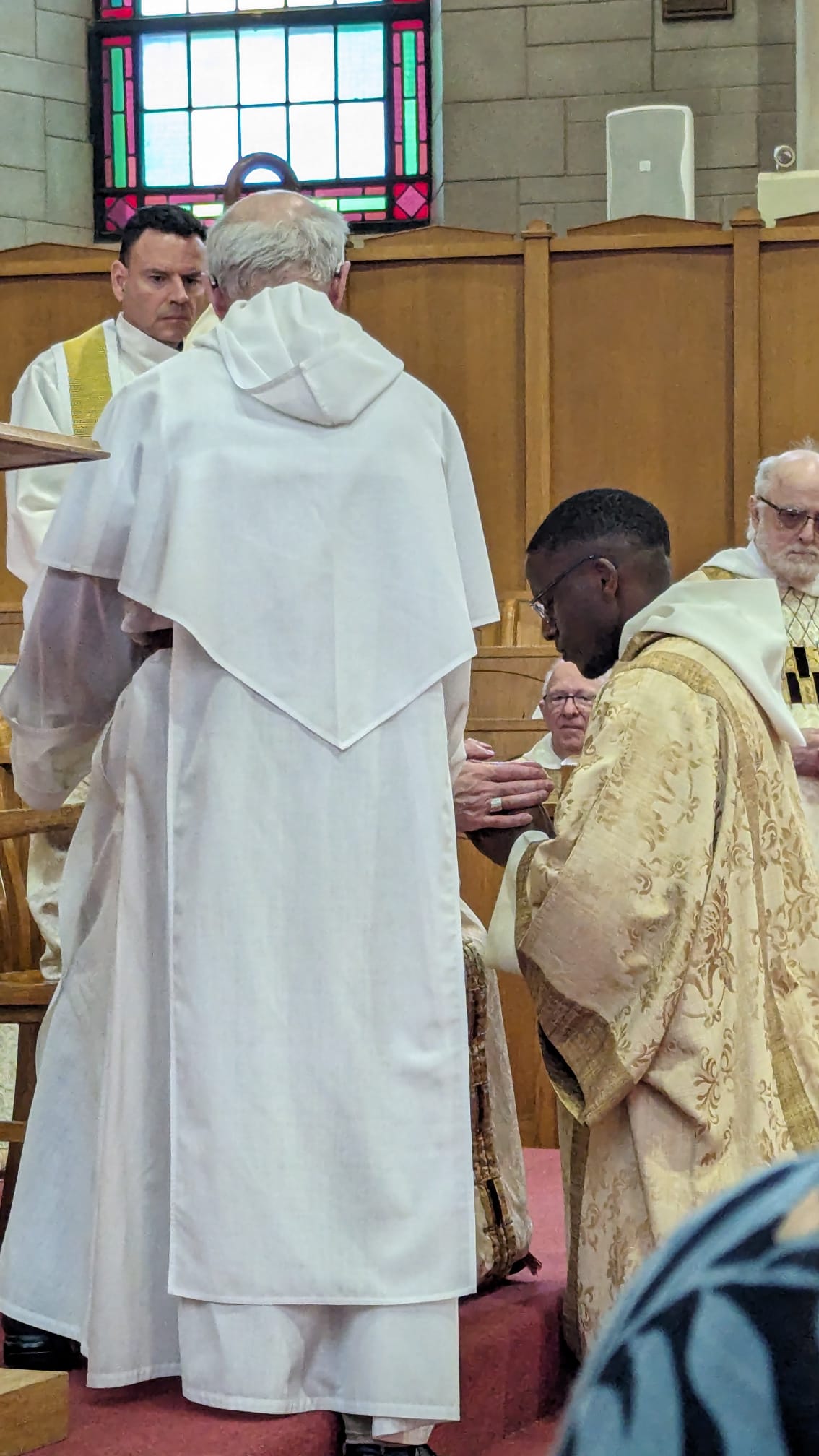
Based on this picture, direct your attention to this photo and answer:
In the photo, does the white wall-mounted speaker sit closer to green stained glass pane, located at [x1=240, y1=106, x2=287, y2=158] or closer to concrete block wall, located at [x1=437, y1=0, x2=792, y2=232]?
concrete block wall, located at [x1=437, y1=0, x2=792, y2=232]

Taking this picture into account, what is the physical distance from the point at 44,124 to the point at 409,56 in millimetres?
2367

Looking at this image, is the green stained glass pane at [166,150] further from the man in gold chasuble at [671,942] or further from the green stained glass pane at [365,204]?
the man in gold chasuble at [671,942]

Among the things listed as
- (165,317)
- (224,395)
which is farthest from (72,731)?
(165,317)

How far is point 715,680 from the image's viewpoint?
266 cm

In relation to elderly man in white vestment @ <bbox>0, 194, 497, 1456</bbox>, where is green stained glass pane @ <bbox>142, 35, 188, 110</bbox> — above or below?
above

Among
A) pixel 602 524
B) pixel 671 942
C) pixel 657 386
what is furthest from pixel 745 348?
pixel 671 942

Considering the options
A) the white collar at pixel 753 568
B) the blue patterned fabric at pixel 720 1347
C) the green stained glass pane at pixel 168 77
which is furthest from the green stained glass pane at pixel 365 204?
the blue patterned fabric at pixel 720 1347

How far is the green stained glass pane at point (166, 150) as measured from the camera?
37.6 feet

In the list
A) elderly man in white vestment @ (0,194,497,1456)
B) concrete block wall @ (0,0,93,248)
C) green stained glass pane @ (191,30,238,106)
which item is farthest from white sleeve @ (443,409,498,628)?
green stained glass pane @ (191,30,238,106)

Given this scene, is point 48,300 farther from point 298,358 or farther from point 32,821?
point 298,358

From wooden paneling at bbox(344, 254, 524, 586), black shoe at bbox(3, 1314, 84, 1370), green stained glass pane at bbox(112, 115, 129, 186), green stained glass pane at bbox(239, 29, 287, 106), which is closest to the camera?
black shoe at bbox(3, 1314, 84, 1370)

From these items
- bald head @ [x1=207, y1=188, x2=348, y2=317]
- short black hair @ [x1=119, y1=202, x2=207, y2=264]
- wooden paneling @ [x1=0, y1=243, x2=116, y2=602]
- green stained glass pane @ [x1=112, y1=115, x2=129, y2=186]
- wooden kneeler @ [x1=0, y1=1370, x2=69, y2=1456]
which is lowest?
wooden kneeler @ [x1=0, y1=1370, x2=69, y2=1456]

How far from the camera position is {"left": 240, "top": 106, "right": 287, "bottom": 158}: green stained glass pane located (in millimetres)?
11422

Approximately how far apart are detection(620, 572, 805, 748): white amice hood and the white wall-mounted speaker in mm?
7835
